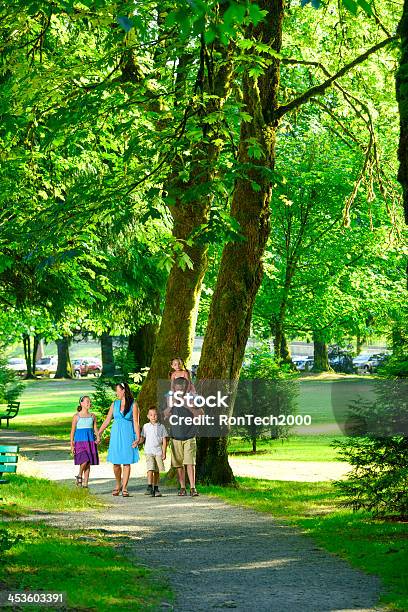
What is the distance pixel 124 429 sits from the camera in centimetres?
1576

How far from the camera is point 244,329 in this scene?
17406 millimetres

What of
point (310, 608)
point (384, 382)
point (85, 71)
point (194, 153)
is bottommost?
point (310, 608)

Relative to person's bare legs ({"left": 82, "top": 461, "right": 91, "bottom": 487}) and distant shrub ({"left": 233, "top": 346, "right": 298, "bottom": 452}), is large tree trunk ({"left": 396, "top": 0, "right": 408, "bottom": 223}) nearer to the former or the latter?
person's bare legs ({"left": 82, "top": 461, "right": 91, "bottom": 487})

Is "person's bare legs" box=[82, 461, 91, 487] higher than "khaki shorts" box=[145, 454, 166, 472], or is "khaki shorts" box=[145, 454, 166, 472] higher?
"khaki shorts" box=[145, 454, 166, 472]

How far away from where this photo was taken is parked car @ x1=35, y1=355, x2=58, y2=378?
7996 centimetres

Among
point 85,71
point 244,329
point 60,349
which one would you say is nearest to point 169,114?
point 85,71

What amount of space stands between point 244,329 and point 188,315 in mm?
4655

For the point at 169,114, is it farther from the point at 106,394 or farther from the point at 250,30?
the point at 106,394

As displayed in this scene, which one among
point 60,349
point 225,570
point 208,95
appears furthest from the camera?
point 60,349

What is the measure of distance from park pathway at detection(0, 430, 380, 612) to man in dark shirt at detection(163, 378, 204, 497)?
0.38 metres

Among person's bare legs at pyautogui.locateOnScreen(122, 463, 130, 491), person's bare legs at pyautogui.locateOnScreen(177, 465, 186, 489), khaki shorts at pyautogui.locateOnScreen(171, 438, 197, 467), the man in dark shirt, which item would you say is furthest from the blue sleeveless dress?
person's bare legs at pyautogui.locateOnScreen(177, 465, 186, 489)

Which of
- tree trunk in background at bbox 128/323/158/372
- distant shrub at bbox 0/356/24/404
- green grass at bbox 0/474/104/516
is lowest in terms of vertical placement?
green grass at bbox 0/474/104/516

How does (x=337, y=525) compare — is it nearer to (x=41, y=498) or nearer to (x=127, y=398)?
(x=127, y=398)

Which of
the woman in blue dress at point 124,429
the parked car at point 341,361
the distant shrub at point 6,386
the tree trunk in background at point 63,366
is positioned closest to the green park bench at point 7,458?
the woman in blue dress at point 124,429
